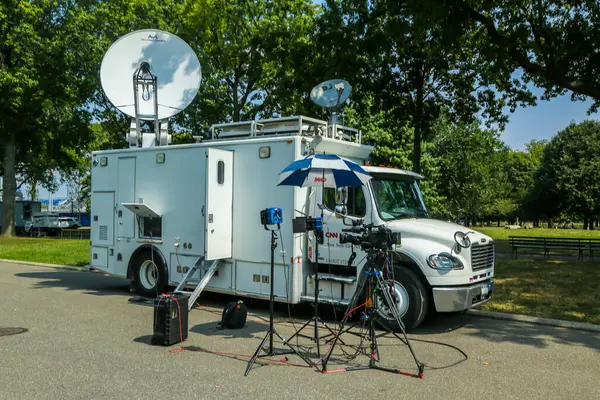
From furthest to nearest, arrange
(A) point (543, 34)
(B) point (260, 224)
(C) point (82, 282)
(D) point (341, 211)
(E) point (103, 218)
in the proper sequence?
(A) point (543, 34)
(C) point (82, 282)
(E) point (103, 218)
(B) point (260, 224)
(D) point (341, 211)

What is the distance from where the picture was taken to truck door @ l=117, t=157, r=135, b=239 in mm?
11070

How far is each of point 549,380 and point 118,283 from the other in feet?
33.9

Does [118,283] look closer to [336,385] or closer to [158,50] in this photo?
[158,50]

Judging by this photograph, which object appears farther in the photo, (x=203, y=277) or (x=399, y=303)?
(x=203, y=277)

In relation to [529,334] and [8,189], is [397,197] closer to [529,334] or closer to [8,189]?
[529,334]

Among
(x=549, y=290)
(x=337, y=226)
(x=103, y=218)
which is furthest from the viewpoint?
(x=549, y=290)

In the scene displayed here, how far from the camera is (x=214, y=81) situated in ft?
86.7

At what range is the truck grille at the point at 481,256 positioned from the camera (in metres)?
8.11

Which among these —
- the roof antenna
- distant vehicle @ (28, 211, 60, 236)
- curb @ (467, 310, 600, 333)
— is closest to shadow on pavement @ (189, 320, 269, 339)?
curb @ (467, 310, 600, 333)

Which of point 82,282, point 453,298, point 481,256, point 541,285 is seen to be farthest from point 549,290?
point 82,282

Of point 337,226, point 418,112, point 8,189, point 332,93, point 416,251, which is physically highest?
point 418,112

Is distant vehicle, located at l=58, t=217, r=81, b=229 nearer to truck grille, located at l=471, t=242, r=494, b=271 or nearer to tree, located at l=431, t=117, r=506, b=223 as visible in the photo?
tree, located at l=431, t=117, r=506, b=223

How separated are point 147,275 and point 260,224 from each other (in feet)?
10.3

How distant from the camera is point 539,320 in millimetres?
8789
